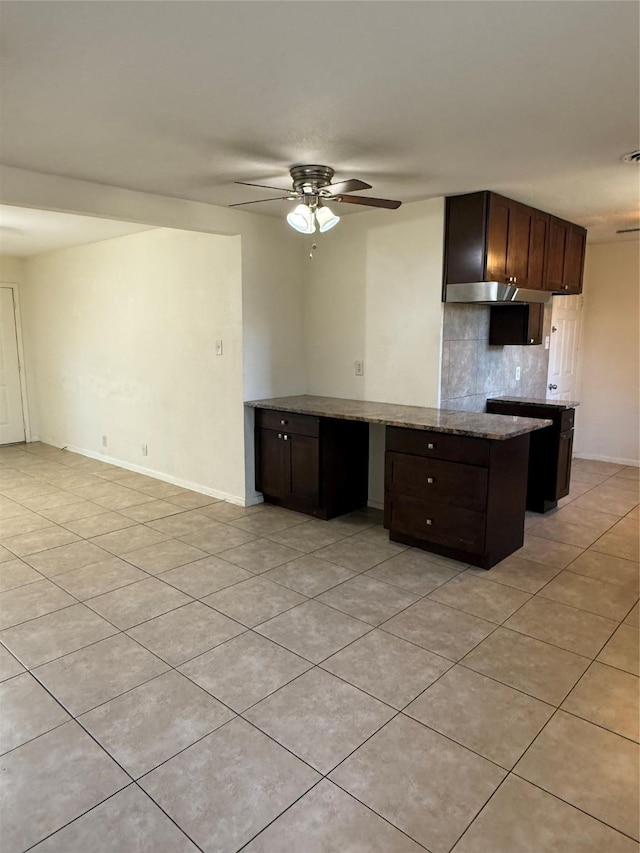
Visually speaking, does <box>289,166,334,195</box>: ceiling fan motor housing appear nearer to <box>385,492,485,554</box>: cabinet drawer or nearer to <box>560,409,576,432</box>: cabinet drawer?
<box>385,492,485,554</box>: cabinet drawer

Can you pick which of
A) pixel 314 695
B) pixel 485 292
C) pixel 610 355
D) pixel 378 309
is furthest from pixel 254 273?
pixel 610 355

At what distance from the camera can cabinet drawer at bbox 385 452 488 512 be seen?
331cm

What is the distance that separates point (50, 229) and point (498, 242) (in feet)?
12.8

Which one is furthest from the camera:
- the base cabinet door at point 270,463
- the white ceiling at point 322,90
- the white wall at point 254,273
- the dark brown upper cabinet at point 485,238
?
the base cabinet door at point 270,463

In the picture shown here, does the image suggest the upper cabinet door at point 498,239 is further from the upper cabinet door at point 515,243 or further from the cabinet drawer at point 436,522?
the cabinet drawer at point 436,522

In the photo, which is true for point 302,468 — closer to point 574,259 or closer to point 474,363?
point 474,363

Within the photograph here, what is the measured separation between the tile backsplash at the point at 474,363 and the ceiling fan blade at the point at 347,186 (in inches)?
55.6

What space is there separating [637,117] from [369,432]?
2743 millimetres

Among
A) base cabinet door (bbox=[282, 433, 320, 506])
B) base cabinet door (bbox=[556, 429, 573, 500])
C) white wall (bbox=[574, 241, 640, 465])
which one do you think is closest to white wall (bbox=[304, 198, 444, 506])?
base cabinet door (bbox=[282, 433, 320, 506])

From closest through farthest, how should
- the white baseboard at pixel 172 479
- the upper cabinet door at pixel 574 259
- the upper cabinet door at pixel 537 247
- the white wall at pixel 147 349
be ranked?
the upper cabinet door at pixel 537 247
the white wall at pixel 147 349
the white baseboard at pixel 172 479
the upper cabinet door at pixel 574 259

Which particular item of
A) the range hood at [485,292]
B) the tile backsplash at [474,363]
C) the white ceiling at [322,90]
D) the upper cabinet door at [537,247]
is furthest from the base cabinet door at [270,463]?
the upper cabinet door at [537,247]

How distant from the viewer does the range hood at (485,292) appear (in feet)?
12.4

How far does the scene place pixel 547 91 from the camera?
2.10 meters

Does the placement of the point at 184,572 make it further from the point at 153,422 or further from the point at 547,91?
the point at 547,91
